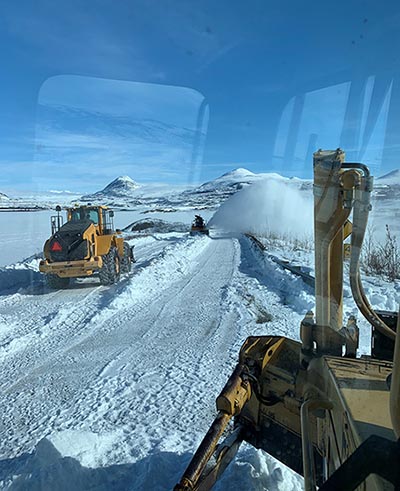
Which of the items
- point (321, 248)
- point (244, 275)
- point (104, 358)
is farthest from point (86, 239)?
point (321, 248)

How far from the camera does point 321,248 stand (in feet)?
9.39

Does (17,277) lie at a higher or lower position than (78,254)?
lower

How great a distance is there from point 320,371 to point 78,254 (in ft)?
28.6

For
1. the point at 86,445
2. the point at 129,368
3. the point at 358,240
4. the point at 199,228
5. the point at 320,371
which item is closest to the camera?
the point at 320,371

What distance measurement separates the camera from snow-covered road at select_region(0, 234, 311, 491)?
3.03 metres

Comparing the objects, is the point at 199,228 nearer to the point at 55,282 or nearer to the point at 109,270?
the point at 109,270

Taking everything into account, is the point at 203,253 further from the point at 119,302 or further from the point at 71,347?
the point at 71,347

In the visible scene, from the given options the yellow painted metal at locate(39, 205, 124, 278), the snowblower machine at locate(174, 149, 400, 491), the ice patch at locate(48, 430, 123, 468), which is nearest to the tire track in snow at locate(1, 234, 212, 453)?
the ice patch at locate(48, 430, 123, 468)

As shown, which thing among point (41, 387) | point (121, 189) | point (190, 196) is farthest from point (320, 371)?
point (121, 189)

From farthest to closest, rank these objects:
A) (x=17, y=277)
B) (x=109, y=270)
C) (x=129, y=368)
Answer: (x=17, y=277)
(x=109, y=270)
(x=129, y=368)

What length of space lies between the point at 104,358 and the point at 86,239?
518cm

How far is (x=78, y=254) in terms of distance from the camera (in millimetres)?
10078

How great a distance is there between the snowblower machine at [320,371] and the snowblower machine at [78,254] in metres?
7.79

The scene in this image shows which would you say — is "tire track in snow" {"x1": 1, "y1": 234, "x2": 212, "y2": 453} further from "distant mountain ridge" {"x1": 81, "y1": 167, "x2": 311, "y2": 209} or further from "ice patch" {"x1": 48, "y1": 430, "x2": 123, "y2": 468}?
"distant mountain ridge" {"x1": 81, "y1": 167, "x2": 311, "y2": 209}
